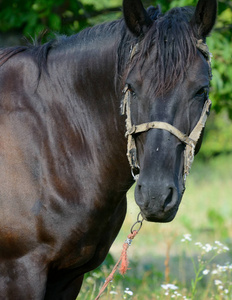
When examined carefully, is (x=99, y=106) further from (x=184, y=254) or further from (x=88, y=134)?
(x=184, y=254)

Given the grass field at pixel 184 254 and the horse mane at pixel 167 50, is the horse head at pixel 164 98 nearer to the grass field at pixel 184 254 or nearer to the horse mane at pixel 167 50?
the horse mane at pixel 167 50

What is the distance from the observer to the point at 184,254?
6.99 m

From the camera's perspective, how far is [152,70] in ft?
8.47

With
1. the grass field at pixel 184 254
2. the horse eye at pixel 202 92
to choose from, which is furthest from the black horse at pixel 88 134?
the grass field at pixel 184 254

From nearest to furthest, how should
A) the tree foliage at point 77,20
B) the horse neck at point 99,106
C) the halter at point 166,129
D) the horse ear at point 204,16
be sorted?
the halter at point 166,129, the horse ear at point 204,16, the horse neck at point 99,106, the tree foliage at point 77,20

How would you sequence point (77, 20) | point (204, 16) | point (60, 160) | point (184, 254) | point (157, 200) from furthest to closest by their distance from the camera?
point (184, 254), point (77, 20), point (60, 160), point (204, 16), point (157, 200)

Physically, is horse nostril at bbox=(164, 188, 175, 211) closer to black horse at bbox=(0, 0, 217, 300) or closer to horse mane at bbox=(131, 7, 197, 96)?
black horse at bbox=(0, 0, 217, 300)

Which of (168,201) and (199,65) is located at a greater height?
(199,65)

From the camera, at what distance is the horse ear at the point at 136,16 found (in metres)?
2.70

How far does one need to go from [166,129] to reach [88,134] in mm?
624

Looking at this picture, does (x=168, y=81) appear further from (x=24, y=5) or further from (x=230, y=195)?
(x=230, y=195)

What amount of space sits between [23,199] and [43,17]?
252 cm

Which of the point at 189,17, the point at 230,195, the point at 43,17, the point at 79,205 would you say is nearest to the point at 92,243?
the point at 79,205

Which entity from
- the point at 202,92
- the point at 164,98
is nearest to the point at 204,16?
the point at 202,92
